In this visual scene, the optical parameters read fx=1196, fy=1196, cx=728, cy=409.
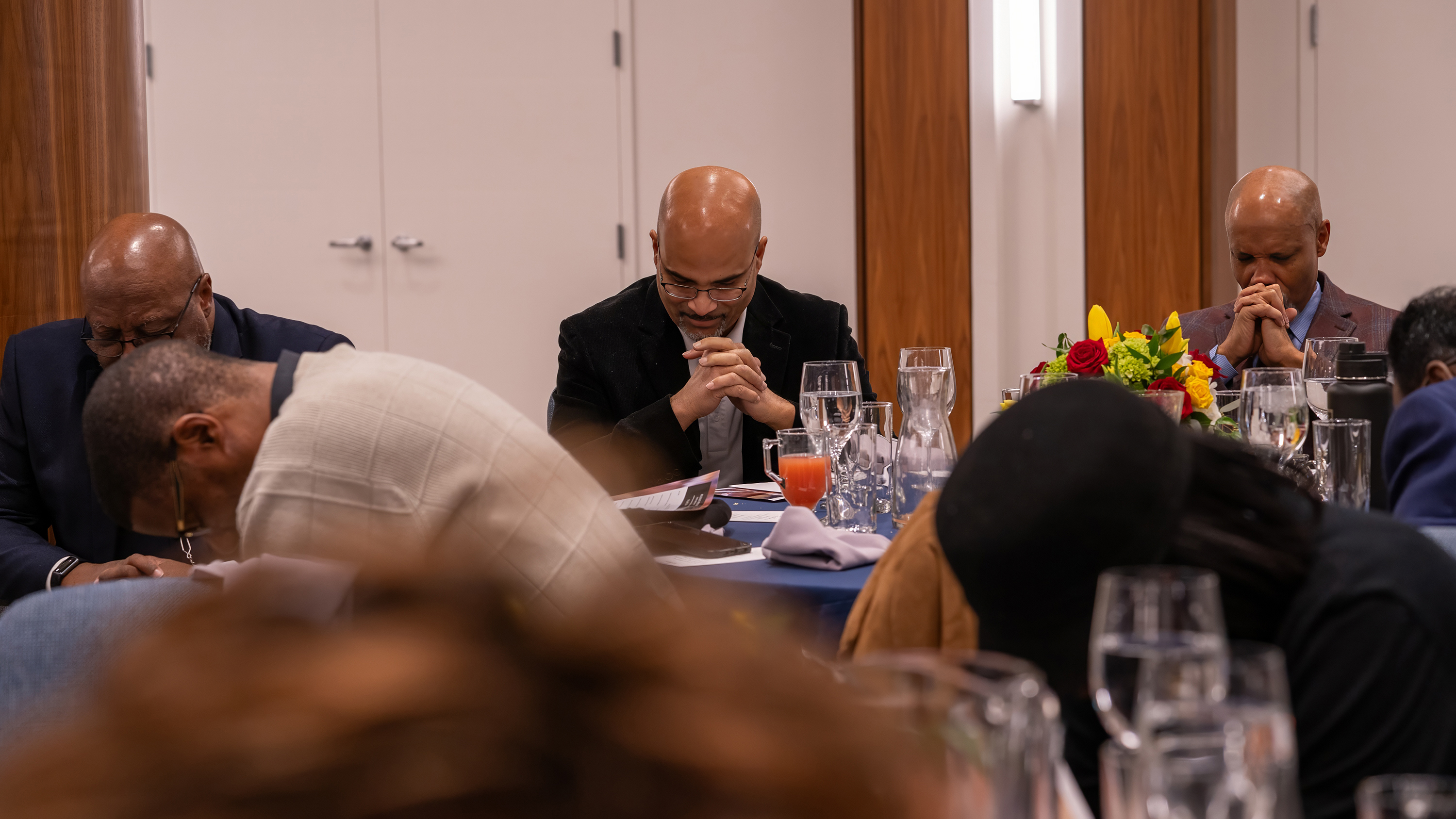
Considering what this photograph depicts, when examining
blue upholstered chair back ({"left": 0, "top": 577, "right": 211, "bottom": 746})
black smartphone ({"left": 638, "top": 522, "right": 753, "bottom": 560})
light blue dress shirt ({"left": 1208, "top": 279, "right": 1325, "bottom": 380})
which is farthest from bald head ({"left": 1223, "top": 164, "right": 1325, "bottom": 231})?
blue upholstered chair back ({"left": 0, "top": 577, "right": 211, "bottom": 746})

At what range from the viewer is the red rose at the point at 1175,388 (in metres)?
2.33

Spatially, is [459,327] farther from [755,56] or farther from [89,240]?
[89,240]

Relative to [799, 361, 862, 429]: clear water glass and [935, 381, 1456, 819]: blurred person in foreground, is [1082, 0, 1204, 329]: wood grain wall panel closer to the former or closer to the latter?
[799, 361, 862, 429]: clear water glass

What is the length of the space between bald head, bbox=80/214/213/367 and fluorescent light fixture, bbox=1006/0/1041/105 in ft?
11.1

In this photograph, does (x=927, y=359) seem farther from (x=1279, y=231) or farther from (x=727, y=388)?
(x=1279, y=231)

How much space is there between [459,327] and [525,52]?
122cm

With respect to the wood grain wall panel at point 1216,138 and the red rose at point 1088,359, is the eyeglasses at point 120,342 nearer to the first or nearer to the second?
the red rose at point 1088,359

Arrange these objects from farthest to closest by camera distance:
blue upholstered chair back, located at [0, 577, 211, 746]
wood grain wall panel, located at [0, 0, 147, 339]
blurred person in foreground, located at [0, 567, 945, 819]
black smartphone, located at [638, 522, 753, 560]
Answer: wood grain wall panel, located at [0, 0, 147, 339] < black smartphone, located at [638, 522, 753, 560] < blue upholstered chair back, located at [0, 577, 211, 746] < blurred person in foreground, located at [0, 567, 945, 819]

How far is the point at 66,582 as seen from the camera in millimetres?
2443

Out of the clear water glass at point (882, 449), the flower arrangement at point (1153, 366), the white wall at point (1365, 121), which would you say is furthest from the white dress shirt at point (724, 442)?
the white wall at point (1365, 121)

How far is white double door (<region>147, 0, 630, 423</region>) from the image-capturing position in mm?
5066

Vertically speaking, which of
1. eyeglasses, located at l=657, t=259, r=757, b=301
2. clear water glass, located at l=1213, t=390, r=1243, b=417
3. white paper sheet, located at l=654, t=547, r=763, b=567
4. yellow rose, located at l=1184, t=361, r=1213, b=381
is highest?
eyeglasses, located at l=657, t=259, r=757, b=301

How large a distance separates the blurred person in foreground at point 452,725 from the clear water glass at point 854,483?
2014 millimetres

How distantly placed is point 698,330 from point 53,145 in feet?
5.58
